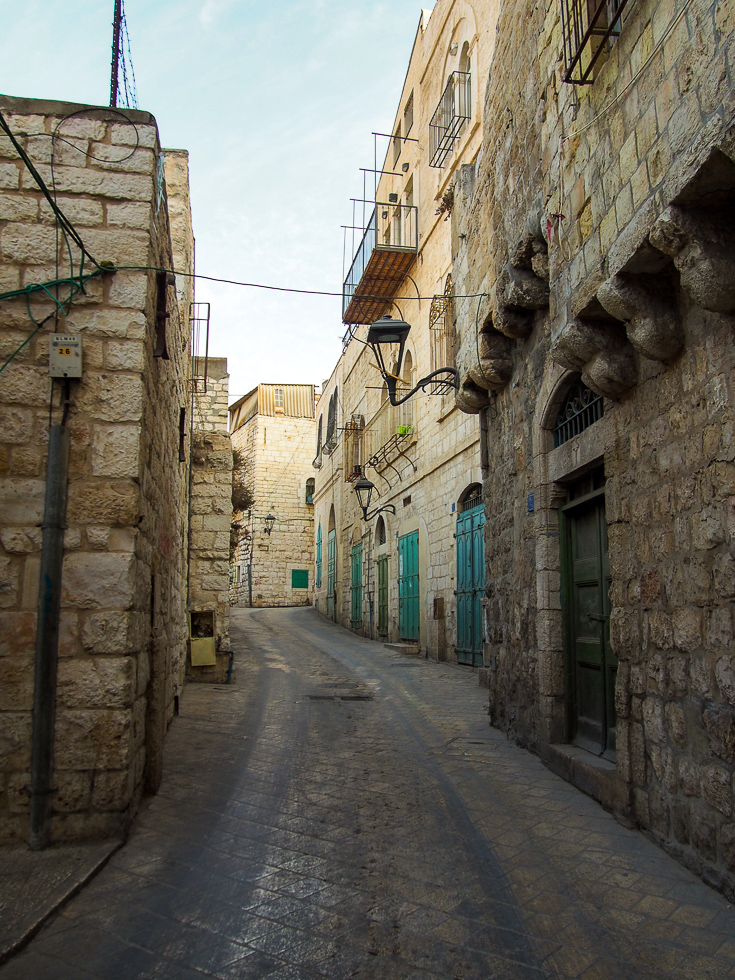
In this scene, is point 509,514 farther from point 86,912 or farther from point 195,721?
point 86,912

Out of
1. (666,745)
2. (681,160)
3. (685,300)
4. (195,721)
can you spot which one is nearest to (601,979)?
(666,745)

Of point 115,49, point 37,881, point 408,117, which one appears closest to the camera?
point 37,881

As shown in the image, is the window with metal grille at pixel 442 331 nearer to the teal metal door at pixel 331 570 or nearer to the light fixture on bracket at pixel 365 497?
the light fixture on bracket at pixel 365 497

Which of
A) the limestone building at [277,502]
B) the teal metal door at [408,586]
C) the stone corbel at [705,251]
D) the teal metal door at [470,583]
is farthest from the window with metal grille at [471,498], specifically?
the limestone building at [277,502]

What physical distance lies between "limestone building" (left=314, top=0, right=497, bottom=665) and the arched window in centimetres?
8

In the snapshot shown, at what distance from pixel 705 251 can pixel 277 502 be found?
1131 inches

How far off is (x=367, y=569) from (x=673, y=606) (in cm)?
1628

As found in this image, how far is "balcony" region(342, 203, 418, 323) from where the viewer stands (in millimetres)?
16016

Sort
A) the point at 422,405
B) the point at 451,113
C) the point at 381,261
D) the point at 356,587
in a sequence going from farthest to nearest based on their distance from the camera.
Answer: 1. the point at 356,587
2. the point at 381,261
3. the point at 422,405
4. the point at 451,113

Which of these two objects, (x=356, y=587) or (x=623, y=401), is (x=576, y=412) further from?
(x=356, y=587)

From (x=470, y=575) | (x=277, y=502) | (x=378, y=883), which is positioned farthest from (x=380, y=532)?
(x=378, y=883)

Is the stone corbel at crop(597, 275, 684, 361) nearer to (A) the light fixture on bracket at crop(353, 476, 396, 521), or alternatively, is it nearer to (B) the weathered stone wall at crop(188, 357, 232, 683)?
(B) the weathered stone wall at crop(188, 357, 232, 683)

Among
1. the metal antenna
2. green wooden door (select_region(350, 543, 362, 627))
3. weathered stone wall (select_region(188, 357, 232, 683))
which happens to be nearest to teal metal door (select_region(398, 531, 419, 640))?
green wooden door (select_region(350, 543, 362, 627))

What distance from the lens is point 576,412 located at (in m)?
5.35
